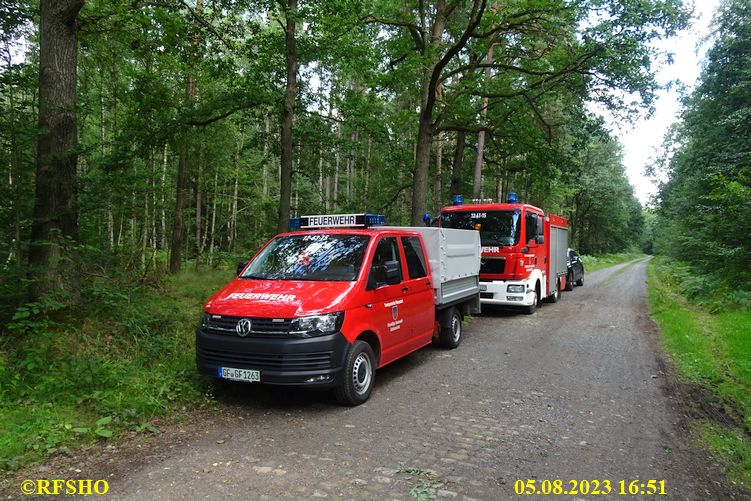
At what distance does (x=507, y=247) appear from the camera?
12086 mm

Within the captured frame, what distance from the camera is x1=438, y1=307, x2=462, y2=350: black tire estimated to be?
8336 mm

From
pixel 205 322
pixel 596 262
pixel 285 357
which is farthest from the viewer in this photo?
pixel 596 262

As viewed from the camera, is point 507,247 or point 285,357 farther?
point 507,247

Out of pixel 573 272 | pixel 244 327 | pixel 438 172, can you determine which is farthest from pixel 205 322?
pixel 438 172

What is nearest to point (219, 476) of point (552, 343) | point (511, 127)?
point (552, 343)

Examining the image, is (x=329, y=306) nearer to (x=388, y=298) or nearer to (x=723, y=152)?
(x=388, y=298)

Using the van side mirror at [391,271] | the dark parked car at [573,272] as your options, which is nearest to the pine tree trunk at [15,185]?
the van side mirror at [391,271]

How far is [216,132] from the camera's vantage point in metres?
14.8

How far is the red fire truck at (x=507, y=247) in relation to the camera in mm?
12062

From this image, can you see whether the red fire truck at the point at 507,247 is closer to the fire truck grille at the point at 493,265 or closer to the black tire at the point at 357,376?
the fire truck grille at the point at 493,265

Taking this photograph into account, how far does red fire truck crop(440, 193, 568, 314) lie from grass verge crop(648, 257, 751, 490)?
3304 mm

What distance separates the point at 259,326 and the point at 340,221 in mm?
2391

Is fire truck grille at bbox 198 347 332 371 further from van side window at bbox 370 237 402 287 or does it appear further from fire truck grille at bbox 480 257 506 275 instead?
fire truck grille at bbox 480 257 506 275
